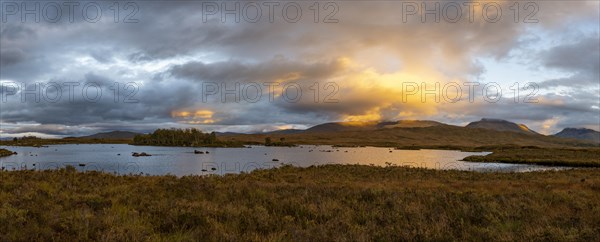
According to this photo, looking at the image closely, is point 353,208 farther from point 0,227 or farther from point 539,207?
point 0,227

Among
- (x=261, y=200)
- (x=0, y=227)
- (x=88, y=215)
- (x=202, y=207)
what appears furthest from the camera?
(x=261, y=200)

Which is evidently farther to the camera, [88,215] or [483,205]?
[483,205]

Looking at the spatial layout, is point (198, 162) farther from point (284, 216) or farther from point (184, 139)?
point (184, 139)

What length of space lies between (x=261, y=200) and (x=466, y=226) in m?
7.37

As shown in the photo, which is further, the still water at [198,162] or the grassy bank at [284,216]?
the still water at [198,162]

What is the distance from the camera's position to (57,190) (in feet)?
52.2

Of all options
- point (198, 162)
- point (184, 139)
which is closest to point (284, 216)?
point (198, 162)

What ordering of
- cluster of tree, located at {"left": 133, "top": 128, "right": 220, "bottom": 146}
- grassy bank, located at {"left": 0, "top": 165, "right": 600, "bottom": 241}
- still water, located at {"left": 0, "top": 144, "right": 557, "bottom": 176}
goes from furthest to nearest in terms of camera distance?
cluster of tree, located at {"left": 133, "top": 128, "right": 220, "bottom": 146} → still water, located at {"left": 0, "top": 144, "right": 557, "bottom": 176} → grassy bank, located at {"left": 0, "top": 165, "right": 600, "bottom": 241}

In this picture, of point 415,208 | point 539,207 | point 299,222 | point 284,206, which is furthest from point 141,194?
point 539,207

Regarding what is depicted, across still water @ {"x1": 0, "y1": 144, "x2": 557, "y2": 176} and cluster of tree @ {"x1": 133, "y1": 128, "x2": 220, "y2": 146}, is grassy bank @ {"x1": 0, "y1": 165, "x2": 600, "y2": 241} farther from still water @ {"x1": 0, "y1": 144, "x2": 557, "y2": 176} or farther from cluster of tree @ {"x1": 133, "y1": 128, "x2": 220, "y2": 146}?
cluster of tree @ {"x1": 133, "y1": 128, "x2": 220, "y2": 146}

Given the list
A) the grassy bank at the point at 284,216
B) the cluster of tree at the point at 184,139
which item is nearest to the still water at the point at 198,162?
the grassy bank at the point at 284,216

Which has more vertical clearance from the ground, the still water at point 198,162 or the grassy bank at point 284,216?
the grassy bank at point 284,216

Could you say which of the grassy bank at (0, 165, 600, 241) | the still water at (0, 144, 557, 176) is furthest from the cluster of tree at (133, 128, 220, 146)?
the grassy bank at (0, 165, 600, 241)

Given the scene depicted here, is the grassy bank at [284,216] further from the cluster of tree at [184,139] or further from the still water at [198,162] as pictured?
the cluster of tree at [184,139]
